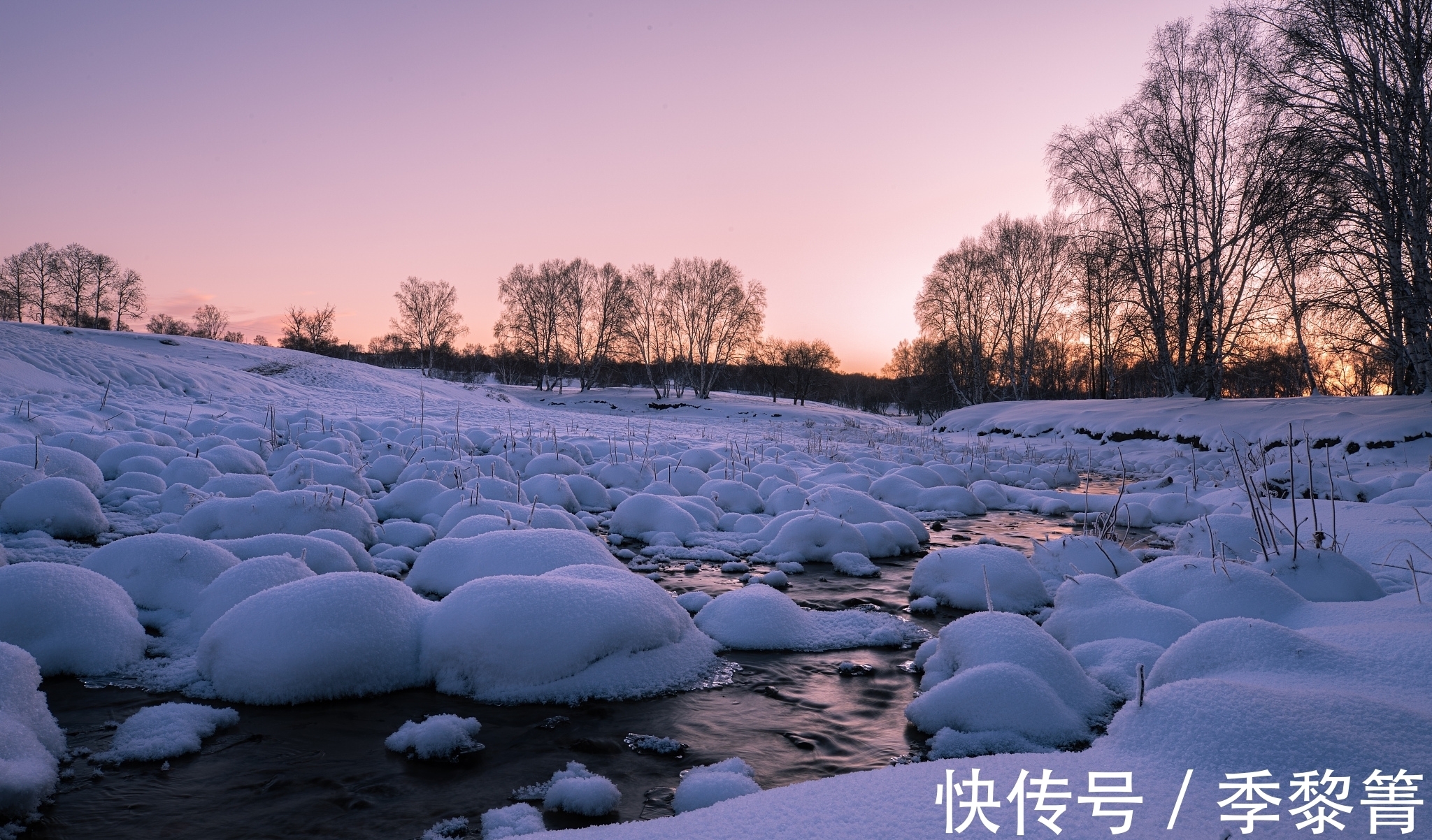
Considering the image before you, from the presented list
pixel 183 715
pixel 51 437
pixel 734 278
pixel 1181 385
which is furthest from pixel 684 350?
pixel 183 715

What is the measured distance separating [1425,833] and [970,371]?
29091 mm

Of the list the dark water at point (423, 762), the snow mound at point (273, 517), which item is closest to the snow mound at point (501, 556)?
the dark water at point (423, 762)

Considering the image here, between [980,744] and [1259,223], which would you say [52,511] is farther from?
[1259,223]

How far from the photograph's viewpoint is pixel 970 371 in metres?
28.5

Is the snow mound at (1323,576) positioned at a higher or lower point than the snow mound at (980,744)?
higher

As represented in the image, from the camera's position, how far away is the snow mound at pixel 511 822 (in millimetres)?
1588

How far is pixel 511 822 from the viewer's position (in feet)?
5.37

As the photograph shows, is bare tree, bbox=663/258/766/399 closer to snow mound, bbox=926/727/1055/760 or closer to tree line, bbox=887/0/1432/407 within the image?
tree line, bbox=887/0/1432/407

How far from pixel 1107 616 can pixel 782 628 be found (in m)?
1.40

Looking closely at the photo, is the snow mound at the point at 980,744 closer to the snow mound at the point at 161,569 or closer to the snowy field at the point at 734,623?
the snowy field at the point at 734,623

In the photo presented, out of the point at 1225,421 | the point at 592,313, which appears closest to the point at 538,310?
the point at 592,313

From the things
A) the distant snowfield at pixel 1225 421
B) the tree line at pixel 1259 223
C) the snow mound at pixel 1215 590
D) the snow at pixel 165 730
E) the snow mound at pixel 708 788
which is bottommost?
the snow at pixel 165 730

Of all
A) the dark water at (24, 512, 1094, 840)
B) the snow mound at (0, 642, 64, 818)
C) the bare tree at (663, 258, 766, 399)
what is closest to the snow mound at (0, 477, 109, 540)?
the dark water at (24, 512, 1094, 840)

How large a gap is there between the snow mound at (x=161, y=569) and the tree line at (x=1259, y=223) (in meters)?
12.1
